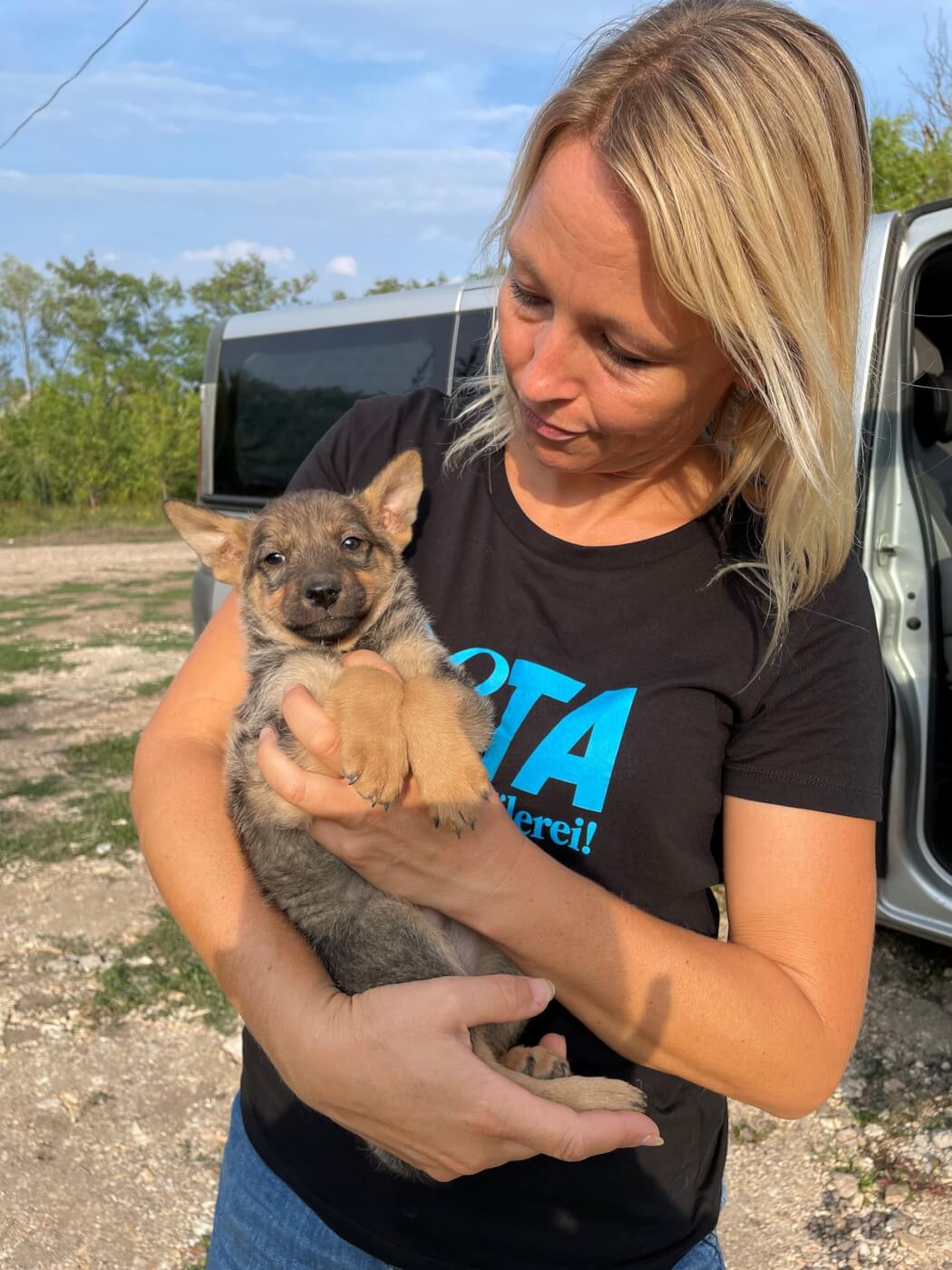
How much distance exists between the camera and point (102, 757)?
934 centimetres

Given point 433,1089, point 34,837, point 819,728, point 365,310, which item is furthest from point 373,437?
point 365,310

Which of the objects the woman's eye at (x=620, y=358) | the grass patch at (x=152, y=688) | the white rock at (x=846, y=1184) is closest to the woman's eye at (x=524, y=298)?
the woman's eye at (x=620, y=358)

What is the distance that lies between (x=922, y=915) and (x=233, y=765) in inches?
136

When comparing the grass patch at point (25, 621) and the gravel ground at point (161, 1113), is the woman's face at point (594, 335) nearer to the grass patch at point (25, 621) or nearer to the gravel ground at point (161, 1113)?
the gravel ground at point (161, 1113)

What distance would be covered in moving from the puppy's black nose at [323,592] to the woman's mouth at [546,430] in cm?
93

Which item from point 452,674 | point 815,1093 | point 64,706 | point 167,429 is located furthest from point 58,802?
point 167,429

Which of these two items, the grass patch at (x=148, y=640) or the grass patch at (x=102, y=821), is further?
the grass patch at (x=148, y=640)

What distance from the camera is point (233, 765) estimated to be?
2426 millimetres

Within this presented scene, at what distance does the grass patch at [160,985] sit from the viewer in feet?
16.9

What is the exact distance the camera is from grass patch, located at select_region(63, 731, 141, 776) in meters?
8.97

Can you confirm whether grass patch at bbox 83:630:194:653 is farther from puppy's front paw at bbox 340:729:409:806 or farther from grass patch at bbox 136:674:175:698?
puppy's front paw at bbox 340:729:409:806

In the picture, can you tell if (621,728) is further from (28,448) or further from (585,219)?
(28,448)

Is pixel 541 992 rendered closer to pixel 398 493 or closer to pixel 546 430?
pixel 546 430

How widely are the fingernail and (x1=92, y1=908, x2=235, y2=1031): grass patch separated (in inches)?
145
